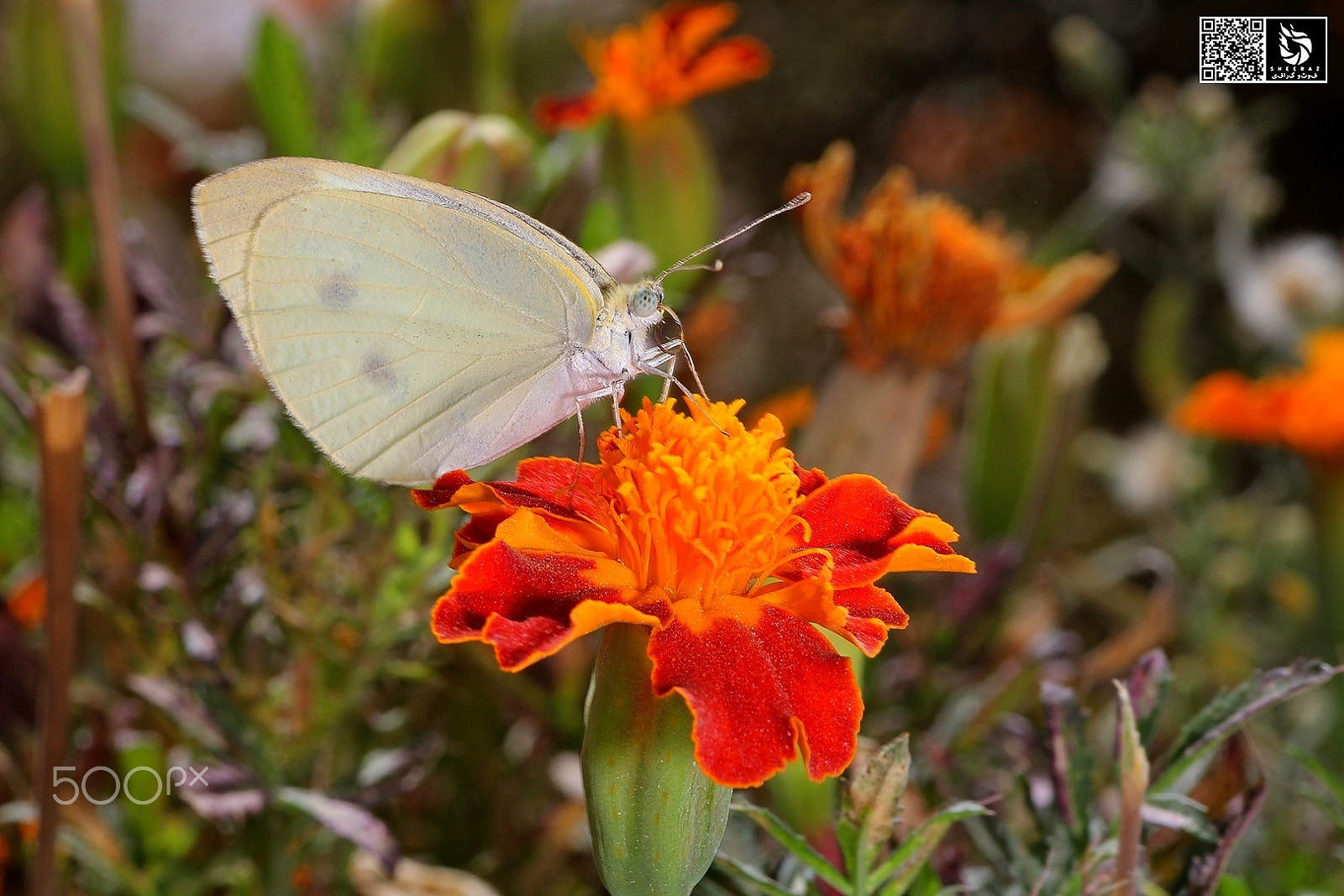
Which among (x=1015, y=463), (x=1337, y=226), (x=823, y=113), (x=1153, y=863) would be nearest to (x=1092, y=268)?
(x=1015, y=463)

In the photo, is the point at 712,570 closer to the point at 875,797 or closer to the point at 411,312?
the point at 875,797

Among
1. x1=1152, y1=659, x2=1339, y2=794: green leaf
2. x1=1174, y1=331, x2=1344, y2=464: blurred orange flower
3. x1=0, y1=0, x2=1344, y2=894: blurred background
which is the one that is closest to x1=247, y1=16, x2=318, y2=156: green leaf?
x1=0, y1=0, x2=1344, y2=894: blurred background

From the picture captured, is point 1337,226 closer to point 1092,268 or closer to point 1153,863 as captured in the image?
point 1092,268

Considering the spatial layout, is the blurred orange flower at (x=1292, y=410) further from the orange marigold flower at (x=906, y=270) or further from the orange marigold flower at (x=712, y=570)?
the orange marigold flower at (x=712, y=570)

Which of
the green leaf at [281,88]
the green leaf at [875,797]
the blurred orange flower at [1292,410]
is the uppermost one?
the green leaf at [281,88]

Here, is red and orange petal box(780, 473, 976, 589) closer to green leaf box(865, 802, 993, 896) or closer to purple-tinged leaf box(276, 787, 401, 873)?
green leaf box(865, 802, 993, 896)

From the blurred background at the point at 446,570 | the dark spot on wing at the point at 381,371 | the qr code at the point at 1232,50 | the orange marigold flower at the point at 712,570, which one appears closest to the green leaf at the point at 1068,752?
the blurred background at the point at 446,570
